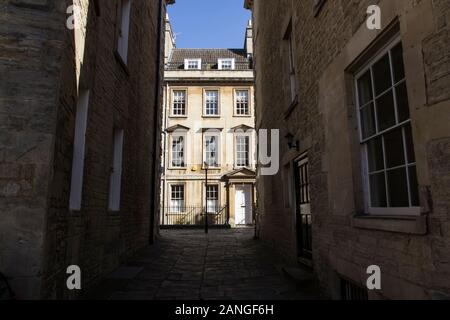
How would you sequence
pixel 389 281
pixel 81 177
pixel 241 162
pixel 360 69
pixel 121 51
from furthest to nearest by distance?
1. pixel 241 162
2. pixel 121 51
3. pixel 81 177
4. pixel 360 69
5. pixel 389 281

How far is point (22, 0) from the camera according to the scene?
394 cm

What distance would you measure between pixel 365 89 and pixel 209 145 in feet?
67.4

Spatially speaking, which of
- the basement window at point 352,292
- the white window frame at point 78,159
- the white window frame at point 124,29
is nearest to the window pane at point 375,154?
the basement window at point 352,292

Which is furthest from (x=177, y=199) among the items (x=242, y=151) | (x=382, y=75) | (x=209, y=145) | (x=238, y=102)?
(x=382, y=75)

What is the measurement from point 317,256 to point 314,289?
0.51 m

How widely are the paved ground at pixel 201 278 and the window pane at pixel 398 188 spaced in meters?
2.25

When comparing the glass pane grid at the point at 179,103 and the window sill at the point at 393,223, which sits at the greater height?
the glass pane grid at the point at 179,103

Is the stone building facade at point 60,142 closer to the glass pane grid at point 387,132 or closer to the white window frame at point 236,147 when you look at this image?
the glass pane grid at point 387,132

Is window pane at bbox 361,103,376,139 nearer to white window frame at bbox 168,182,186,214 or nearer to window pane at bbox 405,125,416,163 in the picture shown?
window pane at bbox 405,125,416,163

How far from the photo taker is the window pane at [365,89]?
4.21m

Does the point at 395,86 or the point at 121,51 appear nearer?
the point at 395,86

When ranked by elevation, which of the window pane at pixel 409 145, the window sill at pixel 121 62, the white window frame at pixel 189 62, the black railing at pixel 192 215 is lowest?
the black railing at pixel 192 215

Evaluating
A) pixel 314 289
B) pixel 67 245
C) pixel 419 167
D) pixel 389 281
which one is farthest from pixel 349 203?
pixel 67 245

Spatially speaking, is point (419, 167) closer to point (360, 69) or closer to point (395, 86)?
point (395, 86)
